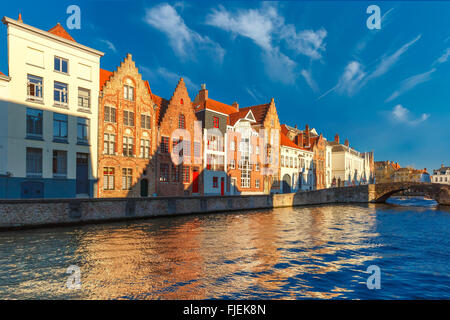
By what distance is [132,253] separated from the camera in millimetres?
12203

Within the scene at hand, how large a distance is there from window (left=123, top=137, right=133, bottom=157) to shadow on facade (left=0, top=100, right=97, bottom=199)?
3044mm

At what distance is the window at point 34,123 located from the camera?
2342 centimetres

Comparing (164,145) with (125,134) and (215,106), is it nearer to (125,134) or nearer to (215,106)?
(125,134)

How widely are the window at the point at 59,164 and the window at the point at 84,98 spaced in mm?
4937

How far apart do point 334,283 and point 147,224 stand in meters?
15.1

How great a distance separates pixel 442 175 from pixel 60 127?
140661 millimetres

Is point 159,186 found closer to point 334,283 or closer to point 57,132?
point 57,132

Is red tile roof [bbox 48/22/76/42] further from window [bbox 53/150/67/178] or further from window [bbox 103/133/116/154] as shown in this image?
window [bbox 53/150/67/178]

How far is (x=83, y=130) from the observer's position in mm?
26641

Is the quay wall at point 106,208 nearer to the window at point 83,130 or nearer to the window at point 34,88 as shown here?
the window at point 83,130

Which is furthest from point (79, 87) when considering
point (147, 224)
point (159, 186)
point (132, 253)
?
point (132, 253)

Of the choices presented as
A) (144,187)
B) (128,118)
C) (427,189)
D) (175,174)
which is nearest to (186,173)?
(175,174)

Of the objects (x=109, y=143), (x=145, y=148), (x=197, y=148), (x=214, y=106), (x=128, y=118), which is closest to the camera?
(x=109, y=143)

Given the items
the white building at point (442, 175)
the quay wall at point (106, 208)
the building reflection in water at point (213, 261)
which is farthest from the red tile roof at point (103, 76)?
the white building at point (442, 175)
